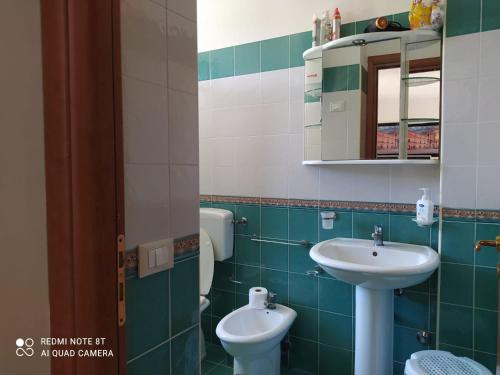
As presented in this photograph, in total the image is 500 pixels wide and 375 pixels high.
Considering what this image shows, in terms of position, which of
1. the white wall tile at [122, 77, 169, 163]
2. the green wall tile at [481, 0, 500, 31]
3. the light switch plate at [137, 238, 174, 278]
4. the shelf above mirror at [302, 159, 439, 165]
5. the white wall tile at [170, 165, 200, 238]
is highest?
the green wall tile at [481, 0, 500, 31]

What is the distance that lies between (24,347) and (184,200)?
478 millimetres

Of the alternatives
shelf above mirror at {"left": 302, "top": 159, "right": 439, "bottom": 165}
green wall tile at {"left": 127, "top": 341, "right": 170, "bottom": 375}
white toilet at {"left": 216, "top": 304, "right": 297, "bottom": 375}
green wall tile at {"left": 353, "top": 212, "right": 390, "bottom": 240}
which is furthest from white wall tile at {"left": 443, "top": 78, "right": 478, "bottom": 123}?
green wall tile at {"left": 127, "top": 341, "right": 170, "bottom": 375}

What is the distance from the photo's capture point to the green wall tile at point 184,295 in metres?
0.94

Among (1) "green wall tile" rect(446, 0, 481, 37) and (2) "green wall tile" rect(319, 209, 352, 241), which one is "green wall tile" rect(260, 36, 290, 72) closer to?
(1) "green wall tile" rect(446, 0, 481, 37)

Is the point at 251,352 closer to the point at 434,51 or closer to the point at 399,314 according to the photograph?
the point at 399,314

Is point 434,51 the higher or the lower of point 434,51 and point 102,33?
the higher

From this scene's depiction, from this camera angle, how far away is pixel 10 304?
26.6 inches

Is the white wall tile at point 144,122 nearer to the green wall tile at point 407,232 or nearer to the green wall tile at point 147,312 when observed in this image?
the green wall tile at point 147,312

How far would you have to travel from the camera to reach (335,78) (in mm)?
1997

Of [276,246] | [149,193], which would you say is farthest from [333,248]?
[149,193]

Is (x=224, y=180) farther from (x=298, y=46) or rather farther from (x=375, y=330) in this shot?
(x=375, y=330)

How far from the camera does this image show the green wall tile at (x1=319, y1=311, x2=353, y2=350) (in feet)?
6.61

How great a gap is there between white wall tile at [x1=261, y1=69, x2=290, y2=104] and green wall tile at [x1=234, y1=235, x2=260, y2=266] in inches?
36.3

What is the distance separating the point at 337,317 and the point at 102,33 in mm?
1914
